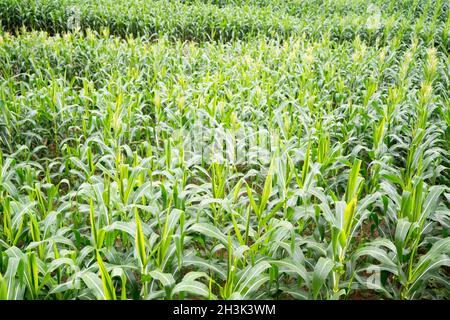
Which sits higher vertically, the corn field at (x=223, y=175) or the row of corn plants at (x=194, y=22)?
the row of corn plants at (x=194, y=22)

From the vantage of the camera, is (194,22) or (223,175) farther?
(194,22)

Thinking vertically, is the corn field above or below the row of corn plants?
below

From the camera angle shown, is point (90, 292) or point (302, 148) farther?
point (302, 148)

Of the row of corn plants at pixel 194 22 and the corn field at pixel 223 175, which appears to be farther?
the row of corn plants at pixel 194 22

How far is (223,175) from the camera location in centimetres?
264

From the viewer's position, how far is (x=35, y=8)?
8.50 metres

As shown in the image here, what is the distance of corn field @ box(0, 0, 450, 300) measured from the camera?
2.01m

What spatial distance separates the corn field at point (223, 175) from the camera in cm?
201

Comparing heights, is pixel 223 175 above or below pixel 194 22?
below

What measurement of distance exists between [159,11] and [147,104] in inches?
194

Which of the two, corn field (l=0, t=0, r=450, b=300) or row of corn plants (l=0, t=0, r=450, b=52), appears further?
row of corn plants (l=0, t=0, r=450, b=52)

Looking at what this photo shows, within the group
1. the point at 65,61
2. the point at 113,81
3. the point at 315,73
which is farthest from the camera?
the point at 65,61

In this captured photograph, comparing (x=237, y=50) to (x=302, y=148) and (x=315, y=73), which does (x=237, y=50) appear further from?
(x=302, y=148)
